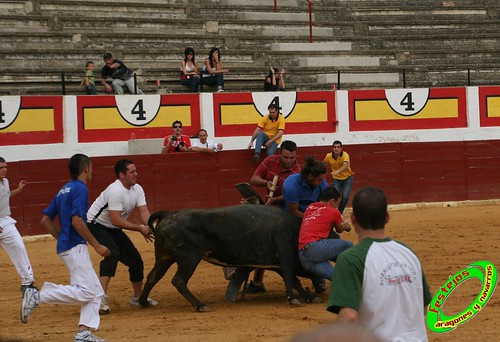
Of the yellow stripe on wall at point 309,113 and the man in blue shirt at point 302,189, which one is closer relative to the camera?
the man in blue shirt at point 302,189

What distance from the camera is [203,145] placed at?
17219 mm

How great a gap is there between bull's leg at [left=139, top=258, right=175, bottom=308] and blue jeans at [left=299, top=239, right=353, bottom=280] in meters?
1.35

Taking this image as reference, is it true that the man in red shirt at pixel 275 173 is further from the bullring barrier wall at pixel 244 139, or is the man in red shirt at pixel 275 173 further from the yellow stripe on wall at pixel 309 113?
the yellow stripe on wall at pixel 309 113

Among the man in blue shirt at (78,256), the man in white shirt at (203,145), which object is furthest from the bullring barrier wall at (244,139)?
the man in blue shirt at (78,256)

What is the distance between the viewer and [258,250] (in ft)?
31.7

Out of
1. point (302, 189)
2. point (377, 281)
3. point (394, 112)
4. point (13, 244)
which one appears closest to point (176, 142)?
point (394, 112)

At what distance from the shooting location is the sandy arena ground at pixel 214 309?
8.25m

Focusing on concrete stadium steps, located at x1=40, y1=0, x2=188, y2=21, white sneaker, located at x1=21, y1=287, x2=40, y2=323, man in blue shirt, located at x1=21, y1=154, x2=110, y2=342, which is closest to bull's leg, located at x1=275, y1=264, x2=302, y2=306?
man in blue shirt, located at x1=21, y1=154, x2=110, y2=342

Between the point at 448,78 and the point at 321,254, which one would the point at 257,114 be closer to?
the point at 448,78

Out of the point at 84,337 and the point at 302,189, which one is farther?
the point at 302,189

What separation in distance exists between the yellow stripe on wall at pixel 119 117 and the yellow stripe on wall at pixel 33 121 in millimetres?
661

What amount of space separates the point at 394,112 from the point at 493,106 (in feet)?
7.15

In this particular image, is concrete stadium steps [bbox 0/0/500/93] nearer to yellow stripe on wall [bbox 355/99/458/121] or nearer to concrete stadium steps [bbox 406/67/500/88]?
concrete stadium steps [bbox 406/67/500/88]

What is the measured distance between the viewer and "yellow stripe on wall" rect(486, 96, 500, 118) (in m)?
20.1
